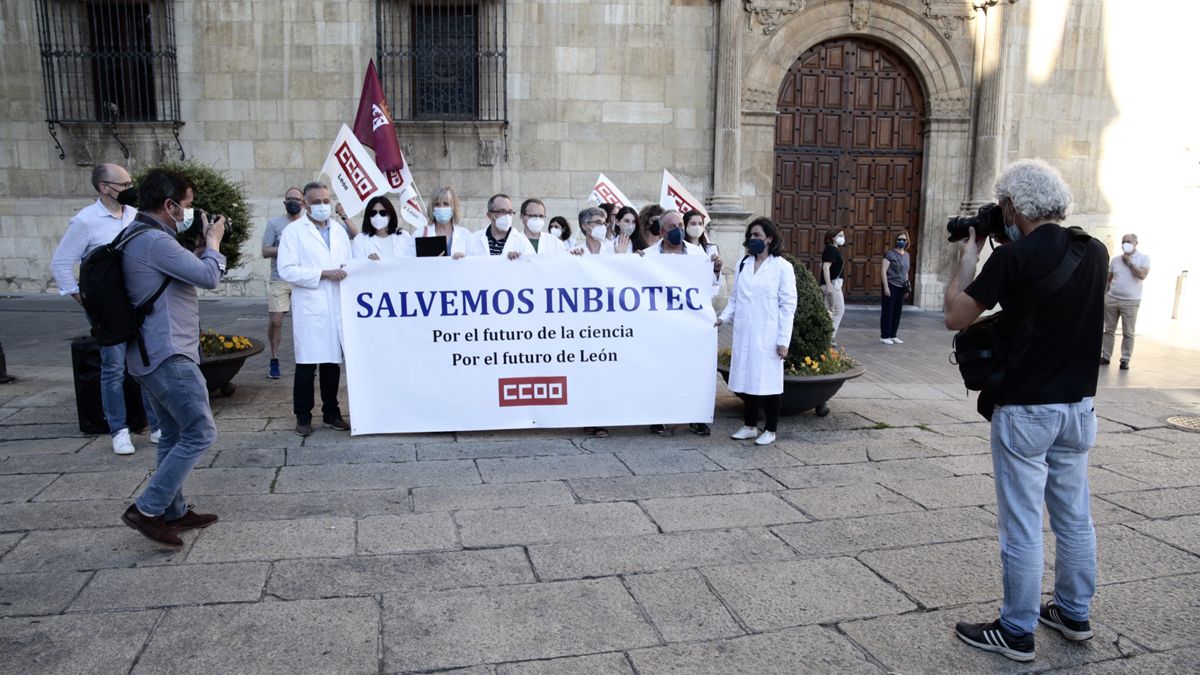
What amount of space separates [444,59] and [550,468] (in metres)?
10.9

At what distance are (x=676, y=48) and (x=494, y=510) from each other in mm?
11813

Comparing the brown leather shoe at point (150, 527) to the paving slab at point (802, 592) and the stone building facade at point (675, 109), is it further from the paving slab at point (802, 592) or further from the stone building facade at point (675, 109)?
the stone building facade at point (675, 109)

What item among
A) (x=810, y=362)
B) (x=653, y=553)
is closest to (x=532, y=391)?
(x=810, y=362)

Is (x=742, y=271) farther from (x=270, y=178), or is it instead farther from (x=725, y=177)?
(x=270, y=178)

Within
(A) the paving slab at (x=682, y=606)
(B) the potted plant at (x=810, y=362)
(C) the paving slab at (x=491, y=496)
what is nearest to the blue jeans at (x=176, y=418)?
(C) the paving slab at (x=491, y=496)

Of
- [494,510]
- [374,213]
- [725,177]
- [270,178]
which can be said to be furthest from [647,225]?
[270,178]

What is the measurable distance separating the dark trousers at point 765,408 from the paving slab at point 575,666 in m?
3.46

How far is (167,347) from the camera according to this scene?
405 centimetres

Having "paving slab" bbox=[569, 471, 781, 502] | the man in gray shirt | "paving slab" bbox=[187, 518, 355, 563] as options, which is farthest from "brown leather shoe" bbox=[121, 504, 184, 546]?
"paving slab" bbox=[569, 471, 781, 502]

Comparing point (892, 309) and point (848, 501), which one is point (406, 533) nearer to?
point (848, 501)

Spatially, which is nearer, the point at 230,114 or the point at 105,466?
the point at 105,466

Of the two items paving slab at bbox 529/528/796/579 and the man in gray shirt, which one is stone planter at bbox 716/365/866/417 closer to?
paving slab at bbox 529/528/796/579

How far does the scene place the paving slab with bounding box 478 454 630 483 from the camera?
5387mm

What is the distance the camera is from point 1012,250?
307 centimetres
